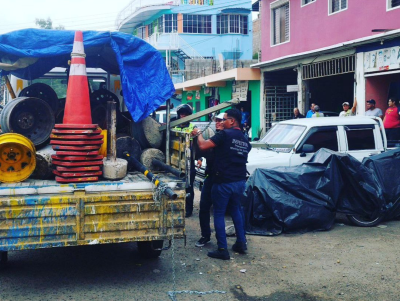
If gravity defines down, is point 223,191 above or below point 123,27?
below

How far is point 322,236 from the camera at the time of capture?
24.0ft

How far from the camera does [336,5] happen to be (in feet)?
51.0

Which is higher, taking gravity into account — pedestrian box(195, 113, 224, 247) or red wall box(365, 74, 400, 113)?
red wall box(365, 74, 400, 113)

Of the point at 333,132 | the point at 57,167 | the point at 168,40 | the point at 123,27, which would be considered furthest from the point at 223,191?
the point at 123,27

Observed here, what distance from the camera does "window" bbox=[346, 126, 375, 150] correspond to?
895cm

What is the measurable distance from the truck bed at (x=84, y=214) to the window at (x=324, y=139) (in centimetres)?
447

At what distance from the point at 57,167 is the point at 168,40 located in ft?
103

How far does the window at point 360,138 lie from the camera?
8.95m

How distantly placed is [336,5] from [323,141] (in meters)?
8.21

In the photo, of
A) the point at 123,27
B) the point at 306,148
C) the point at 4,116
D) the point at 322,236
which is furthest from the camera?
the point at 123,27

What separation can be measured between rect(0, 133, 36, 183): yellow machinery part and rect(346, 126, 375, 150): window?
593cm

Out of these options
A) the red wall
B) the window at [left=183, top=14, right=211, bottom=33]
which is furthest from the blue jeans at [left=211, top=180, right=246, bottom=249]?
the window at [left=183, top=14, right=211, bottom=33]

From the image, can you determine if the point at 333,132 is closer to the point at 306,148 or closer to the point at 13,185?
the point at 306,148

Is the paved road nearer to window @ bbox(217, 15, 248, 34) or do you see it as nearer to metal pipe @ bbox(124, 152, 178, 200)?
metal pipe @ bbox(124, 152, 178, 200)
